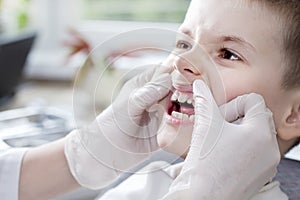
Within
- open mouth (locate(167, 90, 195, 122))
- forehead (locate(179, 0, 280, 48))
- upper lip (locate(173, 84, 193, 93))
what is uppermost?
forehead (locate(179, 0, 280, 48))

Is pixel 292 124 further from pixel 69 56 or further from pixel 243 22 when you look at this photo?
pixel 69 56

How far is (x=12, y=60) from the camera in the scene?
174 centimetres

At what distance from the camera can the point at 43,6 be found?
2.30m

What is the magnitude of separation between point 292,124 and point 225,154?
0.17m

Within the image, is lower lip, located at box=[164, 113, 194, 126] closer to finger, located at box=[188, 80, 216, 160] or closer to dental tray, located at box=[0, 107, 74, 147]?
finger, located at box=[188, 80, 216, 160]

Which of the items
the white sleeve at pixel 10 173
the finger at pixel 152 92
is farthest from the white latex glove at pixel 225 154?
the white sleeve at pixel 10 173

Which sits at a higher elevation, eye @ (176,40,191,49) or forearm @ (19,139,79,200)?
eye @ (176,40,191,49)

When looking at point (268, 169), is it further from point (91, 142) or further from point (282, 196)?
point (91, 142)

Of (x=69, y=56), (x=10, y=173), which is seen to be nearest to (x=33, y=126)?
(x=10, y=173)

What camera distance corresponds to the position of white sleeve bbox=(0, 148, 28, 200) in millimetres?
976

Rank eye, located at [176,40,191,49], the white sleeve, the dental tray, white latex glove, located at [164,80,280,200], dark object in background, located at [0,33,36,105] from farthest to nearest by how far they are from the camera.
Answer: dark object in background, located at [0,33,36,105] < the dental tray < the white sleeve < eye, located at [176,40,191,49] < white latex glove, located at [164,80,280,200]

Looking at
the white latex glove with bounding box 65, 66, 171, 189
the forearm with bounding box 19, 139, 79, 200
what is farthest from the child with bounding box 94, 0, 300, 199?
the forearm with bounding box 19, 139, 79, 200

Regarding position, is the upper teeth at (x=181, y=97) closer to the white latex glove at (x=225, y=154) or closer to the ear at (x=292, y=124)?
the white latex glove at (x=225, y=154)

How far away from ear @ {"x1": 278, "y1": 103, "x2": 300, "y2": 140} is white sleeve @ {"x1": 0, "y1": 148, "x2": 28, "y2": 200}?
0.48 meters
